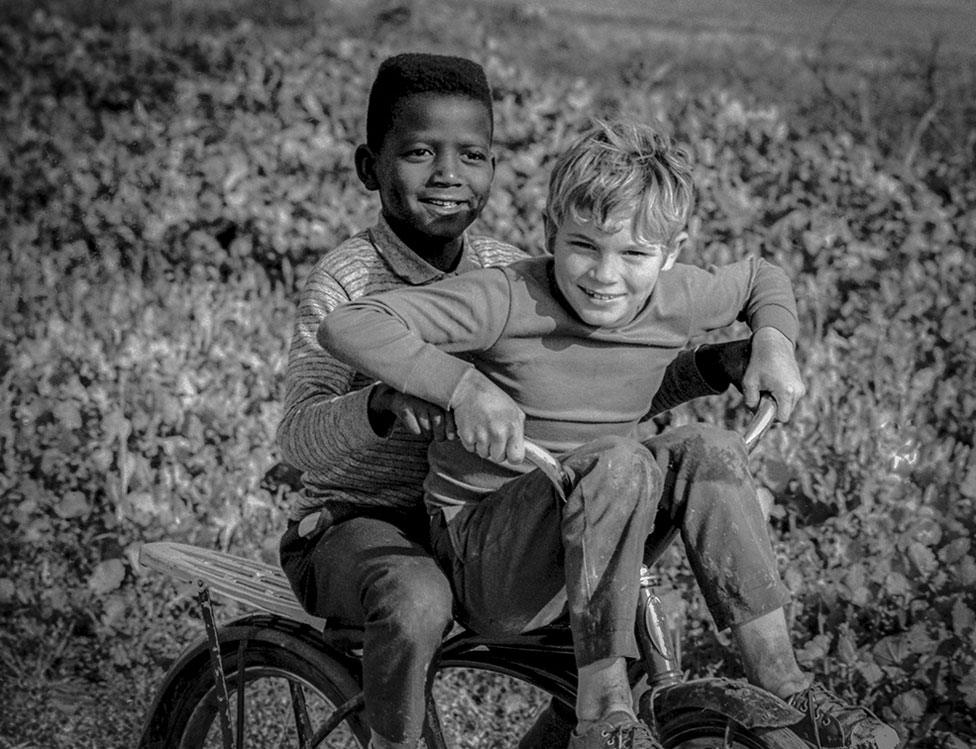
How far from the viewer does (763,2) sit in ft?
39.1

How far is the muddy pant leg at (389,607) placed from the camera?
2279 mm

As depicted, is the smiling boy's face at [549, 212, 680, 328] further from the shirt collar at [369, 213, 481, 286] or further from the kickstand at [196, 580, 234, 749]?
the kickstand at [196, 580, 234, 749]

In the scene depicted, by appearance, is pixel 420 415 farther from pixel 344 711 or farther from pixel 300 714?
pixel 300 714

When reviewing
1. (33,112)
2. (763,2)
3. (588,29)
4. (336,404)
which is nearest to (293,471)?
(336,404)

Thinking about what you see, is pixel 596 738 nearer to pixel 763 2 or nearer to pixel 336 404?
pixel 336 404

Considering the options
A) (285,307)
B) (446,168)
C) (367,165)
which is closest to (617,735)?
(446,168)

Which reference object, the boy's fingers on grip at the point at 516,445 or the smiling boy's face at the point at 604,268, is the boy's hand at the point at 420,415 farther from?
the smiling boy's face at the point at 604,268

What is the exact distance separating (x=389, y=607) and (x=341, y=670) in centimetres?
37

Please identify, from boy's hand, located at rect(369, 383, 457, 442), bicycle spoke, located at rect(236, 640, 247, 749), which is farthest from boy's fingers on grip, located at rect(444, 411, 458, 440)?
bicycle spoke, located at rect(236, 640, 247, 749)

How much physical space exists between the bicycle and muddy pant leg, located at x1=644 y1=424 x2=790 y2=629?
121 millimetres

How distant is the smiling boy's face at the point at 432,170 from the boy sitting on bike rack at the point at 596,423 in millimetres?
418

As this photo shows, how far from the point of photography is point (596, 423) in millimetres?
2422

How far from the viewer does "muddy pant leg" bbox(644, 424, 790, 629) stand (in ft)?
6.95

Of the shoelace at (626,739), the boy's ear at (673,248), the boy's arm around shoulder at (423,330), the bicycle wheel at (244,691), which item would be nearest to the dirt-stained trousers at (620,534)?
the shoelace at (626,739)
